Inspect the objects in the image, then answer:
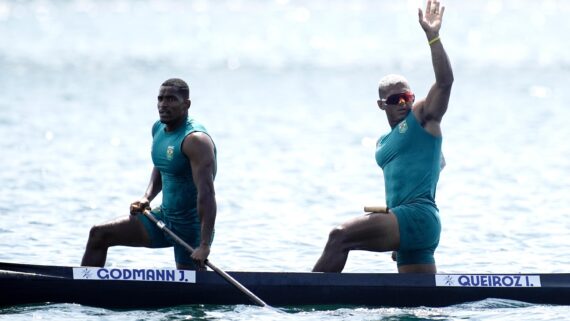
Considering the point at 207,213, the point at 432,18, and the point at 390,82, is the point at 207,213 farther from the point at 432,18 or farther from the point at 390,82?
the point at 432,18

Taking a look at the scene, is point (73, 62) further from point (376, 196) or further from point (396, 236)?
point (396, 236)

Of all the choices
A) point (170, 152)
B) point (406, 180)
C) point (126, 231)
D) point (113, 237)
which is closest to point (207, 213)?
point (170, 152)

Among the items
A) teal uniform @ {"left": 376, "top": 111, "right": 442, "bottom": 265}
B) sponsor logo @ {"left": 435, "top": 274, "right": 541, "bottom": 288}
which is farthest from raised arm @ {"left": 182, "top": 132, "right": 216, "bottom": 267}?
sponsor logo @ {"left": 435, "top": 274, "right": 541, "bottom": 288}

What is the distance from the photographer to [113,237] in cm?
1552

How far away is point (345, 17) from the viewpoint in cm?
12162

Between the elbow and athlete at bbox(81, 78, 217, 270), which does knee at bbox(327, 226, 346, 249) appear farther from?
the elbow

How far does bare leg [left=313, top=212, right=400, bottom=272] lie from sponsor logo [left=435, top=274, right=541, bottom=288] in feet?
2.66

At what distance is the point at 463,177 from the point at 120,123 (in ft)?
48.9

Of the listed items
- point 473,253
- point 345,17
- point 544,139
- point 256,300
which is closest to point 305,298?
point 256,300

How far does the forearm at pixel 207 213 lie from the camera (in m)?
14.9

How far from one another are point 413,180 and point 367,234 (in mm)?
749

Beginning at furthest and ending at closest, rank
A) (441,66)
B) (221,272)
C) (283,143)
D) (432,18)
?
(283,143) → (221,272) → (432,18) → (441,66)

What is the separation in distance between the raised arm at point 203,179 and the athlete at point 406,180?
121 centimetres

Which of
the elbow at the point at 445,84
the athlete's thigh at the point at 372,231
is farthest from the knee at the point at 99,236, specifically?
the elbow at the point at 445,84
